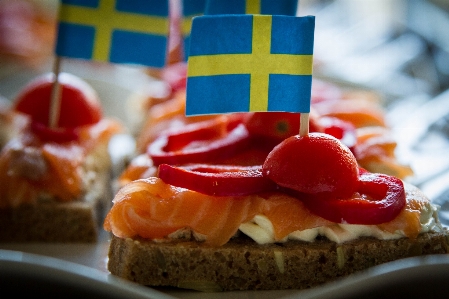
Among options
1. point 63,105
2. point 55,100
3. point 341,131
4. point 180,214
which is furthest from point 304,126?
point 63,105

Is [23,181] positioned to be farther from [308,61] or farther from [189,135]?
[308,61]

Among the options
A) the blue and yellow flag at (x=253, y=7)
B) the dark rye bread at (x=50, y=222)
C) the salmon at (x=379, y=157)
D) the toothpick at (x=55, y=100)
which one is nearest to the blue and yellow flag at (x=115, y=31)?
the toothpick at (x=55, y=100)

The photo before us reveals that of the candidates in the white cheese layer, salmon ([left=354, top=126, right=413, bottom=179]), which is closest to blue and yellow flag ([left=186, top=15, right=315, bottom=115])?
the white cheese layer

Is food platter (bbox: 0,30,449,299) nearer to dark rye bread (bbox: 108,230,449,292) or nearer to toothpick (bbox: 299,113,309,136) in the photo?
dark rye bread (bbox: 108,230,449,292)

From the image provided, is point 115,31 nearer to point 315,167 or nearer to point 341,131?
point 341,131

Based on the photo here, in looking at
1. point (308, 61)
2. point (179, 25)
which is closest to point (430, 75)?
point (179, 25)

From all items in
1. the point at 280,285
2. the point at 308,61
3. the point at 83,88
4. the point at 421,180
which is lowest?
the point at 280,285

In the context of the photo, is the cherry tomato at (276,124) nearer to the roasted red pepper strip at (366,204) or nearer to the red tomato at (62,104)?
the roasted red pepper strip at (366,204)
